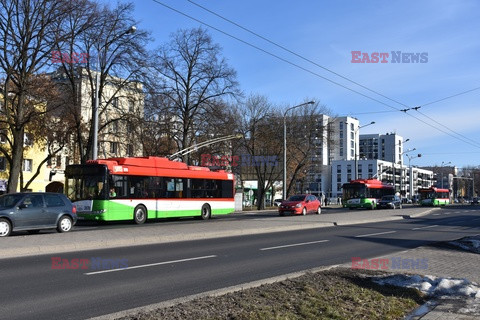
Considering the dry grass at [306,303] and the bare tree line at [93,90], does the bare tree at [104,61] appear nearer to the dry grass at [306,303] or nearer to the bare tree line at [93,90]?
the bare tree line at [93,90]

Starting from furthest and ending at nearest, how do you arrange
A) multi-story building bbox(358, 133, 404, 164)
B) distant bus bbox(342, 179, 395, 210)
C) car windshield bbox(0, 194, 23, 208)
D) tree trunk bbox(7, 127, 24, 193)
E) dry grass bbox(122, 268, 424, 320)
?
1. multi-story building bbox(358, 133, 404, 164)
2. distant bus bbox(342, 179, 395, 210)
3. tree trunk bbox(7, 127, 24, 193)
4. car windshield bbox(0, 194, 23, 208)
5. dry grass bbox(122, 268, 424, 320)

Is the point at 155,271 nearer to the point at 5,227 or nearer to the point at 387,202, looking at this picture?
the point at 5,227

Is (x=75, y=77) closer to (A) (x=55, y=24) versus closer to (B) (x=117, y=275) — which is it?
(A) (x=55, y=24)

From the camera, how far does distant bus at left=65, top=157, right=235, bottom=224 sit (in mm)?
21141

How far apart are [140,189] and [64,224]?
252 inches

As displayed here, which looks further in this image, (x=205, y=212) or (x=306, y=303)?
(x=205, y=212)

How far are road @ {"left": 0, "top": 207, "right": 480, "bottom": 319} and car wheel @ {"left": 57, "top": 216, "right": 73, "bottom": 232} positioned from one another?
463 cm

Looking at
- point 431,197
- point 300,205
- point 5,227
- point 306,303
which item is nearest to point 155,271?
point 306,303

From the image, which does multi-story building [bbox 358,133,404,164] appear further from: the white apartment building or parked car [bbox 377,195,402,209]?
parked car [bbox 377,195,402,209]

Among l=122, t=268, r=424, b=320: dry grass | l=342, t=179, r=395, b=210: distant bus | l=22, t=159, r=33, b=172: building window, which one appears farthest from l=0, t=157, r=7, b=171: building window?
l=122, t=268, r=424, b=320: dry grass

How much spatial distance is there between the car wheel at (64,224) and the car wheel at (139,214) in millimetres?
5604

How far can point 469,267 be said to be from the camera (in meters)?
9.95

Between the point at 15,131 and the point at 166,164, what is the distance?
1012cm

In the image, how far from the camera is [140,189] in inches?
901
